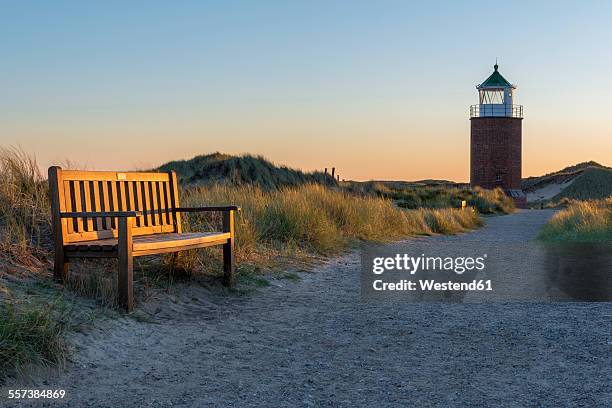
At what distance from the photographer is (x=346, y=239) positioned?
37.7 feet

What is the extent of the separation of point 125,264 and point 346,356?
72.8 inches

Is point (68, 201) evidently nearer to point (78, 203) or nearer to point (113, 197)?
point (78, 203)

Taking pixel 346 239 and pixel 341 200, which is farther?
pixel 341 200

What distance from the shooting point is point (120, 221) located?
547 centimetres

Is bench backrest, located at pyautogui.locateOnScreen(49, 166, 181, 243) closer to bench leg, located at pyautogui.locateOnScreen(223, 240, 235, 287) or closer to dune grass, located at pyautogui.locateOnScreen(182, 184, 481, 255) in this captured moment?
bench leg, located at pyautogui.locateOnScreen(223, 240, 235, 287)

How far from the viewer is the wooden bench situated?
5.57 meters

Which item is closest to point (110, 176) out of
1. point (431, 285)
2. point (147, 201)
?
point (147, 201)

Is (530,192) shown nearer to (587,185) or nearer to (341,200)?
(587,185)

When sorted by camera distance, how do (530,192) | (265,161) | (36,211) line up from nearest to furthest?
(36,211)
(265,161)
(530,192)

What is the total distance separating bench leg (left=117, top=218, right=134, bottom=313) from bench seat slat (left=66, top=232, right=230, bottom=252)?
0.10m

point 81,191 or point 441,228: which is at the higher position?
point 81,191

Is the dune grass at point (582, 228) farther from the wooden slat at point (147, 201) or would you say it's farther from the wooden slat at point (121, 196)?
the wooden slat at point (121, 196)

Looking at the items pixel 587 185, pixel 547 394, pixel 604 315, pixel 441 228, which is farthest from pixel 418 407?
pixel 587 185

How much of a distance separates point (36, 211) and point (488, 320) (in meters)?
4.47
